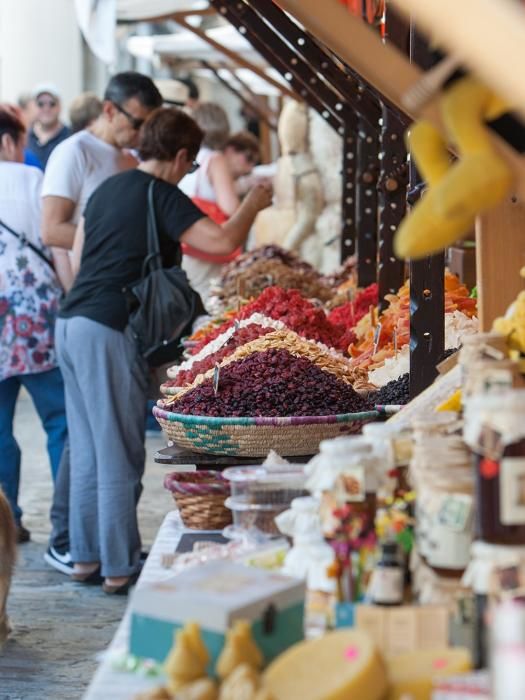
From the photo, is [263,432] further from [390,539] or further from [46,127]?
[46,127]

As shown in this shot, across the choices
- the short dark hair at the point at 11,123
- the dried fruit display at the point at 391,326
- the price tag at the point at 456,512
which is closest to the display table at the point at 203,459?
the dried fruit display at the point at 391,326

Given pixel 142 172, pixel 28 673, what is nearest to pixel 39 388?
pixel 142 172

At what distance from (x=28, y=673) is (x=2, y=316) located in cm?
186

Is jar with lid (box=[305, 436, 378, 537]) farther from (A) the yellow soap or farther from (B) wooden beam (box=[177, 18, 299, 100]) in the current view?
(B) wooden beam (box=[177, 18, 299, 100])

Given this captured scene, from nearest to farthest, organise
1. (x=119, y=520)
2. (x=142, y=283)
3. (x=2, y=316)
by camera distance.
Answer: (x=142, y=283)
(x=119, y=520)
(x=2, y=316)

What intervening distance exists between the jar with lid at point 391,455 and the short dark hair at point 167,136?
8.63ft

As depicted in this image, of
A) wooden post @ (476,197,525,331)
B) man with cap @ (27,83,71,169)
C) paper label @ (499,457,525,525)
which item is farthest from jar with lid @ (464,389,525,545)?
man with cap @ (27,83,71,169)

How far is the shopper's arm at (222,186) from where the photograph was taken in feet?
21.9

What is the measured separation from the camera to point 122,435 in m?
4.45

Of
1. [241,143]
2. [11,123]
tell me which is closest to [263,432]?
[11,123]

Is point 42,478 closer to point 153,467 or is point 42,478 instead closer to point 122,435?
point 153,467

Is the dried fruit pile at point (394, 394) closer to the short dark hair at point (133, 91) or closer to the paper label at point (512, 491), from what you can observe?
the paper label at point (512, 491)

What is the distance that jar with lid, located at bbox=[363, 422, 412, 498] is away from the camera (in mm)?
1697

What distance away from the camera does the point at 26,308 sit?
516 cm
